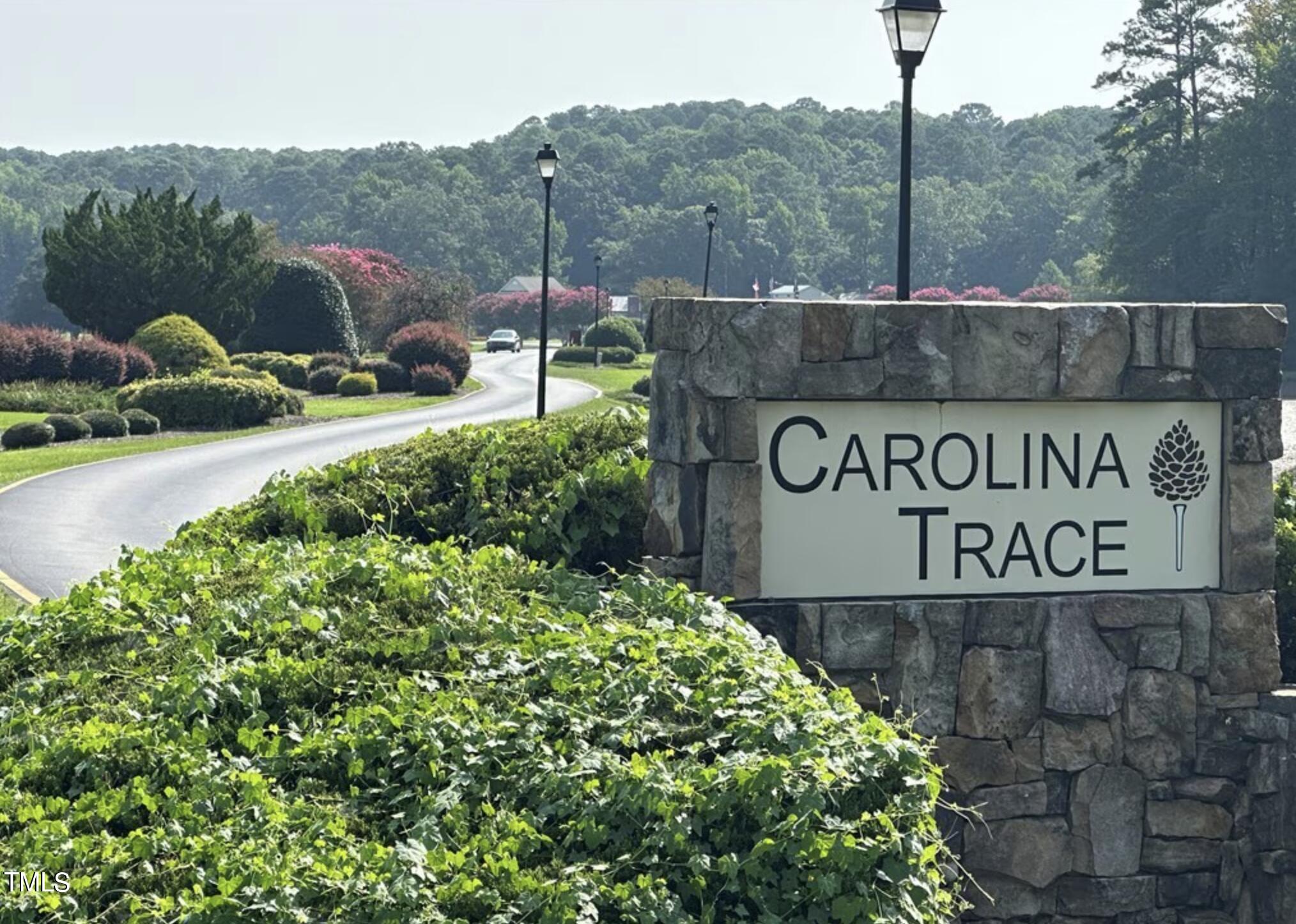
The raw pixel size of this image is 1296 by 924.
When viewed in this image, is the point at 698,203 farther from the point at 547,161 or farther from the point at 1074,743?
the point at 1074,743

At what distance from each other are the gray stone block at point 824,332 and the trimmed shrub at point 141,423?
25.2 m

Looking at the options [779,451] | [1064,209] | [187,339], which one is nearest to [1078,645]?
[779,451]

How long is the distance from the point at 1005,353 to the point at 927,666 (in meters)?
1.48

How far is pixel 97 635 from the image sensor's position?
6.21 m

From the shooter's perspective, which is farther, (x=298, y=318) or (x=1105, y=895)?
(x=298, y=318)

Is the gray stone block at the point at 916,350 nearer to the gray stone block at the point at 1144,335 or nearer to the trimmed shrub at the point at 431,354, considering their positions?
the gray stone block at the point at 1144,335

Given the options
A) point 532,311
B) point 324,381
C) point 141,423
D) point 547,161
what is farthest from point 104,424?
point 532,311

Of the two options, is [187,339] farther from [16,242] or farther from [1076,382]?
[16,242]

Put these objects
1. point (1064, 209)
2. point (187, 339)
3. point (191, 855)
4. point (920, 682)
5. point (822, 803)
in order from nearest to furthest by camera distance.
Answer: point (191, 855), point (822, 803), point (920, 682), point (187, 339), point (1064, 209)

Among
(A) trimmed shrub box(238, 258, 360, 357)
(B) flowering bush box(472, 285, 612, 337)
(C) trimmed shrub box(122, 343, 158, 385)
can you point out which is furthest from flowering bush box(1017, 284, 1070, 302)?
(C) trimmed shrub box(122, 343, 158, 385)

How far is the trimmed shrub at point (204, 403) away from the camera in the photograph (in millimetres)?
32375

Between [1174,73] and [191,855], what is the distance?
7211 cm

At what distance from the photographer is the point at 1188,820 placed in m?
7.69

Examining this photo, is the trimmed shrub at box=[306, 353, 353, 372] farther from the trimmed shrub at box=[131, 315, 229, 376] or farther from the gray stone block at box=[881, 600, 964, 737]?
the gray stone block at box=[881, 600, 964, 737]
